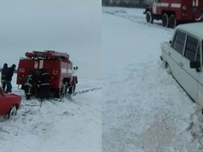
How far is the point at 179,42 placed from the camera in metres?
2.44

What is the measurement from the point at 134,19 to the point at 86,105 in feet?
2.39

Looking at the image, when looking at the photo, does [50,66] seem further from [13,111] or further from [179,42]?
[179,42]

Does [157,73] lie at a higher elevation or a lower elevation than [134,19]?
lower

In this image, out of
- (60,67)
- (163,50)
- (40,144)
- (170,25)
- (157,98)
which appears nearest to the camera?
(157,98)

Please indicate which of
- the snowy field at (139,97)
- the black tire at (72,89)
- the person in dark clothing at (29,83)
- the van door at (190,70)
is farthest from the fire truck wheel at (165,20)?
the person in dark clothing at (29,83)

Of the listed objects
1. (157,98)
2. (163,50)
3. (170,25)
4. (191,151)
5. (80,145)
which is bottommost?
(80,145)

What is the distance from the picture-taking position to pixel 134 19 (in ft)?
8.07

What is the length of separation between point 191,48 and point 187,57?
2.4 inches

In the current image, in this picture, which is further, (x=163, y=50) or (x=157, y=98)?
(x=163, y=50)

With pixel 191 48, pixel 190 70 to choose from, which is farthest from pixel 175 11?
pixel 190 70

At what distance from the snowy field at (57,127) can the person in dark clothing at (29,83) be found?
0.62ft

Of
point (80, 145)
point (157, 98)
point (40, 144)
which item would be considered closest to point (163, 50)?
point (157, 98)

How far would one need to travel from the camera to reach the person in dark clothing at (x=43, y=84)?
10.7 ft

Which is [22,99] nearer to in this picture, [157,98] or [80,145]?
[80,145]
